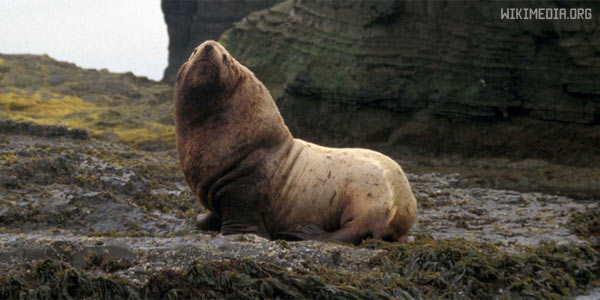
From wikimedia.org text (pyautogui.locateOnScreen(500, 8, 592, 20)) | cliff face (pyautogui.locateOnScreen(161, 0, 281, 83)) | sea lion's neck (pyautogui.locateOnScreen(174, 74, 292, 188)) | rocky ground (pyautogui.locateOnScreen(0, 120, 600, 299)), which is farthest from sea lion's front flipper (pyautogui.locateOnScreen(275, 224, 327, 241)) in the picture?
cliff face (pyautogui.locateOnScreen(161, 0, 281, 83))

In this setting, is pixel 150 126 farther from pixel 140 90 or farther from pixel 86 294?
pixel 86 294

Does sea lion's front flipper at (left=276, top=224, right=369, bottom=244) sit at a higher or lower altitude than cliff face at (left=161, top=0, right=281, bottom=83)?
lower

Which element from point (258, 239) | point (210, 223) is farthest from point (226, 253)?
point (210, 223)

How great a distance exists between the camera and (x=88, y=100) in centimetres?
2197

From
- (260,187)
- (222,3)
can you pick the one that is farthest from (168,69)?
(260,187)

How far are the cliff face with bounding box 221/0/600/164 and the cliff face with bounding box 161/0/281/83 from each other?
14.1m

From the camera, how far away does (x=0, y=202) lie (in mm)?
6602

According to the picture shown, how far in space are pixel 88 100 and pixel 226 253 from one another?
19.1m

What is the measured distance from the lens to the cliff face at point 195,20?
29.8 meters

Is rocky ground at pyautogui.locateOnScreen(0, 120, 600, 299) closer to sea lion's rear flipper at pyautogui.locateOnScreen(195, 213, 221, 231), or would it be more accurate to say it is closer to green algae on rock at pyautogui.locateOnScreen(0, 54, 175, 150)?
sea lion's rear flipper at pyautogui.locateOnScreen(195, 213, 221, 231)

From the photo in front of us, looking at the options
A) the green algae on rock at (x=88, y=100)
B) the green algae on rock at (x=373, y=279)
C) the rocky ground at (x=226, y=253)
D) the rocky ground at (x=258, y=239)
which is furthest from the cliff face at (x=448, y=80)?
the green algae on rock at (x=373, y=279)

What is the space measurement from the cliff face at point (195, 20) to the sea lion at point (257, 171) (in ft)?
A: 77.4

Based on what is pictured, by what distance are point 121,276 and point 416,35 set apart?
37.3 ft

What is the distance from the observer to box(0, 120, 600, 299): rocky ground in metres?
3.79
